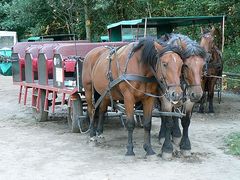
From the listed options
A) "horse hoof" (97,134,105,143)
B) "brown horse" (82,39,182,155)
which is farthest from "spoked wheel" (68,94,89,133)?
"brown horse" (82,39,182,155)

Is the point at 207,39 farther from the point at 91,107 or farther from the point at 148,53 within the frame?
the point at 148,53

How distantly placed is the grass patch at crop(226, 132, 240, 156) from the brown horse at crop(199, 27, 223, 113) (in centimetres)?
142

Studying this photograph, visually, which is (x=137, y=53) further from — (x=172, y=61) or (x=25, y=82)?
(x=25, y=82)

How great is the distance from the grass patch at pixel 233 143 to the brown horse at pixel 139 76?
1.33m

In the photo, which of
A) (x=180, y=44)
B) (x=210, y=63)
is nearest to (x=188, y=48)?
(x=180, y=44)

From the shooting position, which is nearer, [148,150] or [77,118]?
[148,150]

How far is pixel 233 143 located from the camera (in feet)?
24.6

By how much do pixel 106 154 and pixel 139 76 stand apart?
1.47 metres

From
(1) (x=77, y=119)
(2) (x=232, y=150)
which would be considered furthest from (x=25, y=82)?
(2) (x=232, y=150)

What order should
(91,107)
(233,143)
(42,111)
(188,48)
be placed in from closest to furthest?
(188,48) < (233,143) < (91,107) < (42,111)

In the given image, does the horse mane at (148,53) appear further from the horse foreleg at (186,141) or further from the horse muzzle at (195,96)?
the horse foreleg at (186,141)

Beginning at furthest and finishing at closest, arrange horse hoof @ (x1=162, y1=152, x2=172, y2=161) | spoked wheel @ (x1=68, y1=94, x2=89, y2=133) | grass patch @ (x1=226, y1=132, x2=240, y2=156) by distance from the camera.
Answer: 1. spoked wheel @ (x1=68, y1=94, x2=89, y2=133)
2. grass patch @ (x1=226, y1=132, x2=240, y2=156)
3. horse hoof @ (x1=162, y1=152, x2=172, y2=161)

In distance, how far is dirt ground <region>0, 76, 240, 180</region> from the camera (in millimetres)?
6043

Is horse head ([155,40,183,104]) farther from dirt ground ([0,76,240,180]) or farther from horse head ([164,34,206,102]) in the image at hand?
dirt ground ([0,76,240,180])
